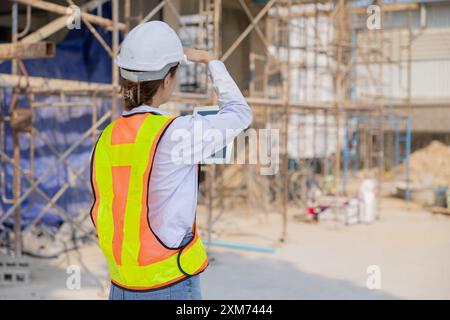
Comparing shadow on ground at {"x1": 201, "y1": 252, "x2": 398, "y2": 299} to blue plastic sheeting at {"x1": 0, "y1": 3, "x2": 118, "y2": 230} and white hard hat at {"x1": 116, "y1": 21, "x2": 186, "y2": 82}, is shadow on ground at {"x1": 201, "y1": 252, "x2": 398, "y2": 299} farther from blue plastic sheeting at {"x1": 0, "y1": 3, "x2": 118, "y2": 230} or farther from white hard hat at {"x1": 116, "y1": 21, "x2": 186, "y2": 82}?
white hard hat at {"x1": 116, "y1": 21, "x2": 186, "y2": 82}

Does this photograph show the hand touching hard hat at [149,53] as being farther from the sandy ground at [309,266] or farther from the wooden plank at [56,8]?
the wooden plank at [56,8]

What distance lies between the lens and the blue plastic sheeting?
8867 millimetres

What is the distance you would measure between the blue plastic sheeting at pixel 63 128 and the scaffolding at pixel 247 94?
8 centimetres

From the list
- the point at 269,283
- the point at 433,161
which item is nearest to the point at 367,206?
the point at 269,283

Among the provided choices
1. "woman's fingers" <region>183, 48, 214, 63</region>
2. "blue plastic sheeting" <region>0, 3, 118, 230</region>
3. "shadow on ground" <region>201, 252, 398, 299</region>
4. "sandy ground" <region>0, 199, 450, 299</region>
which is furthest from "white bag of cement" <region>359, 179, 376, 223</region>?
"woman's fingers" <region>183, 48, 214, 63</region>

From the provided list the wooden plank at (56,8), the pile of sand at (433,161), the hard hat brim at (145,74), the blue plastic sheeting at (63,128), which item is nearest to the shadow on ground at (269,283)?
the blue plastic sheeting at (63,128)

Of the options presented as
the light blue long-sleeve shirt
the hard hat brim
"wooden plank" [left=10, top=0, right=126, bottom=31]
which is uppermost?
"wooden plank" [left=10, top=0, right=126, bottom=31]

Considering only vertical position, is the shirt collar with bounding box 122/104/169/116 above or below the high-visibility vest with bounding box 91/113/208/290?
above

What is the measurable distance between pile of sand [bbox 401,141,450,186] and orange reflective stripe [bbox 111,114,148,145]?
62.8ft

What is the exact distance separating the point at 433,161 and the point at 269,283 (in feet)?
50.2

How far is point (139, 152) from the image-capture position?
174 centimetres

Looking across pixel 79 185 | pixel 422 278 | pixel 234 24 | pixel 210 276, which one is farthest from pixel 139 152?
pixel 234 24
